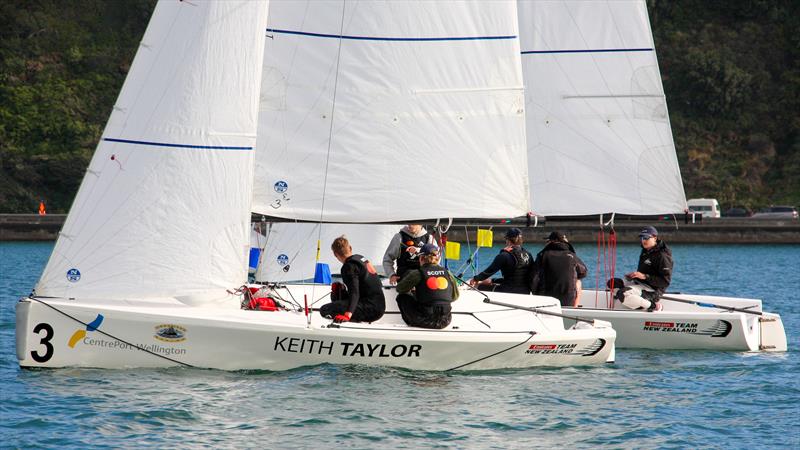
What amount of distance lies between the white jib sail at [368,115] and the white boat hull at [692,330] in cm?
250

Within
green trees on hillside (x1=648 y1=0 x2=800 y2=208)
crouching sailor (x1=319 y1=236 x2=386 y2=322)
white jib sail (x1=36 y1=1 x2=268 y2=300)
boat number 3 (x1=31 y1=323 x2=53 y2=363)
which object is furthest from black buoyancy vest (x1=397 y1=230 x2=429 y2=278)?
green trees on hillside (x1=648 y1=0 x2=800 y2=208)

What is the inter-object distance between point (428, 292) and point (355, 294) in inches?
32.4

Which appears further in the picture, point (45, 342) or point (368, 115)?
point (368, 115)

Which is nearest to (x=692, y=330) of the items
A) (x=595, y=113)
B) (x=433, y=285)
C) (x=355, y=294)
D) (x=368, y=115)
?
(x=433, y=285)

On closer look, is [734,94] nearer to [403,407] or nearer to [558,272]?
[558,272]

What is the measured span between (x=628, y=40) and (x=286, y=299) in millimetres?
8365

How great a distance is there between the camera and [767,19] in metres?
66.4

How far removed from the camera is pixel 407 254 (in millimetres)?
14789

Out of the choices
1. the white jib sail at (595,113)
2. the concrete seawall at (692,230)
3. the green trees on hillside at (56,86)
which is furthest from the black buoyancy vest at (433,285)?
the green trees on hillside at (56,86)

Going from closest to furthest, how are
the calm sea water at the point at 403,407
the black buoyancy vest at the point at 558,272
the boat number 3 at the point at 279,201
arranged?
the calm sea water at the point at 403,407 → the boat number 3 at the point at 279,201 → the black buoyancy vest at the point at 558,272

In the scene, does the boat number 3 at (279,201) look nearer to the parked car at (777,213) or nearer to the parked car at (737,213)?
the parked car at (777,213)

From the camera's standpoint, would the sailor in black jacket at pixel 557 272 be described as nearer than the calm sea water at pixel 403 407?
No

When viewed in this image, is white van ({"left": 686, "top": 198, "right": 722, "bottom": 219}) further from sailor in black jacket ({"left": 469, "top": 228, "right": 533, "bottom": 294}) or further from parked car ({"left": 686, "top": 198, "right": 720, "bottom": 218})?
sailor in black jacket ({"left": 469, "top": 228, "right": 533, "bottom": 294})

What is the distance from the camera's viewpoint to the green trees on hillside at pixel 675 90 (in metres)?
57.0
